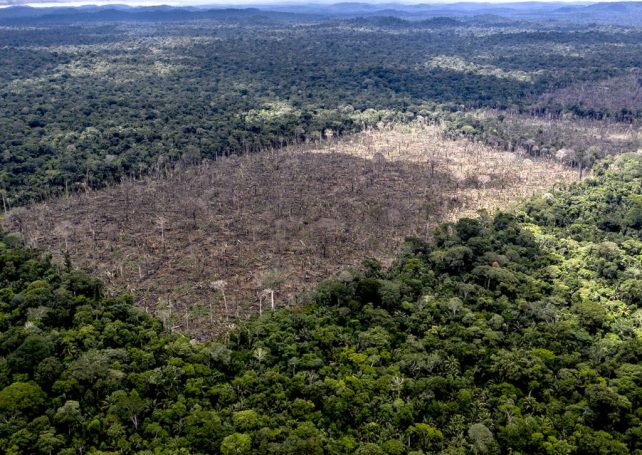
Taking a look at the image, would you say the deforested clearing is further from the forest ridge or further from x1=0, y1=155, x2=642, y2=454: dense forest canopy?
x1=0, y1=155, x2=642, y2=454: dense forest canopy

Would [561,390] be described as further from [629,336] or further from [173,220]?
[173,220]

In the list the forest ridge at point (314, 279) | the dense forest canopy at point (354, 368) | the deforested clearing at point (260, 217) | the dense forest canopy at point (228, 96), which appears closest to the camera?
the dense forest canopy at point (354, 368)

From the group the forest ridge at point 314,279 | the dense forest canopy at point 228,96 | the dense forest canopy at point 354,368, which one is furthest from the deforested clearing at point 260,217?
the dense forest canopy at point 228,96

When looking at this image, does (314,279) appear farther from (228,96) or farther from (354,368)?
(228,96)

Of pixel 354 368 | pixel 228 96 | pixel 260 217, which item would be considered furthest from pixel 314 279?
pixel 228 96

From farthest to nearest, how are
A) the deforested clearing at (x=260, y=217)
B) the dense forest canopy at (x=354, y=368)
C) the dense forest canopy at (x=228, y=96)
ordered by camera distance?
the dense forest canopy at (x=228, y=96)
the deforested clearing at (x=260, y=217)
the dense forest canopy at (x=354, y=368)

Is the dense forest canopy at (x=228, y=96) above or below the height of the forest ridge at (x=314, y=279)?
above

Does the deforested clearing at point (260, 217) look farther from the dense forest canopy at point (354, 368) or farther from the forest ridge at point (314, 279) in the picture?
the dense forest canopy at point (354, 368)
